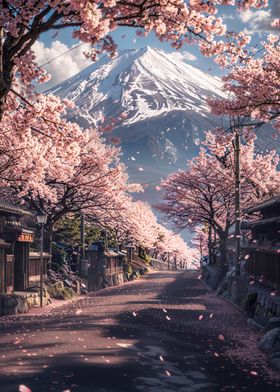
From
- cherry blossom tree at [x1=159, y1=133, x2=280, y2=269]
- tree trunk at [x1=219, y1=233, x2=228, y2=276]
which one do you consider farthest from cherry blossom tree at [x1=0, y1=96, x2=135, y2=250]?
tree trunk at [x1=219, y1=233, x2=228, y2=276]

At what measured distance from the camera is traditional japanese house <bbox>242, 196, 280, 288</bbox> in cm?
2099

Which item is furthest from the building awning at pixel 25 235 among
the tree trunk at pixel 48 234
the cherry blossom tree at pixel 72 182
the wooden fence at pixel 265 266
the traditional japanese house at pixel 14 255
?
the wooden fence at pixel 265 266

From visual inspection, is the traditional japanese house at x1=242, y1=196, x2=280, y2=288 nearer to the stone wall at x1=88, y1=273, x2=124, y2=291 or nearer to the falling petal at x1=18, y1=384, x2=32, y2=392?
the falling petal at x1=18, y1=384, x2=32, y2=392

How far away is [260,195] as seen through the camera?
129 ft

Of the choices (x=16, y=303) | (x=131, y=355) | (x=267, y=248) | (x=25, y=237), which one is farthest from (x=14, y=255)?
(x=131, y=355)

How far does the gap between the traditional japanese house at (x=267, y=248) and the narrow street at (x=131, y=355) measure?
281cm

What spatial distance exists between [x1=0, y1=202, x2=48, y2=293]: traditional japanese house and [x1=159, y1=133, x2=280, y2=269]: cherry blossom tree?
13.5 m

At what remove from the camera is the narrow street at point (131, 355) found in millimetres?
8977

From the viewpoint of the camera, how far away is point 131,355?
1132cm

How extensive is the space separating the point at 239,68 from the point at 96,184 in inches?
634

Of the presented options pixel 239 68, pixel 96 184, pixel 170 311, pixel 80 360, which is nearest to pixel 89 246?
pixel 96 184

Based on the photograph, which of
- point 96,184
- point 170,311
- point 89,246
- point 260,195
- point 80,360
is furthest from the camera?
point 89,246

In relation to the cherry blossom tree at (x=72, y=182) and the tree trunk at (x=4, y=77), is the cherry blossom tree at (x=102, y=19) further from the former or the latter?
the cherry blossom tree at (x=72, y=182)

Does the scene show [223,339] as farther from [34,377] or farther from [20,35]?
[20,35]
